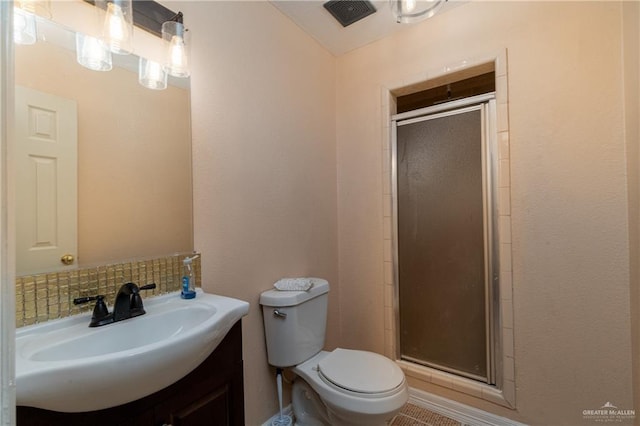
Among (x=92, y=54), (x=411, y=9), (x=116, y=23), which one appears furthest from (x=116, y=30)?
(x=411, y=9)

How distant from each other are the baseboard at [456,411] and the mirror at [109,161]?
63.8 inches

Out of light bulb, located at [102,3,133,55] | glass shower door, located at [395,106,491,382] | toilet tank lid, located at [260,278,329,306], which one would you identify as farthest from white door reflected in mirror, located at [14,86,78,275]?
glass shower door, located at [395,106,491,382]

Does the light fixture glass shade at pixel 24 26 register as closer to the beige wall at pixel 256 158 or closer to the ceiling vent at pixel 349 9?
the beige wall at pixel 256 158

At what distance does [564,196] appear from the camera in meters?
1.35

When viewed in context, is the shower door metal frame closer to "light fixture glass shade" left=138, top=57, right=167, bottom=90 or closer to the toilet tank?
the toilet tank

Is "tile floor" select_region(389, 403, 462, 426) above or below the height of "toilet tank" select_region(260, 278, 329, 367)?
below

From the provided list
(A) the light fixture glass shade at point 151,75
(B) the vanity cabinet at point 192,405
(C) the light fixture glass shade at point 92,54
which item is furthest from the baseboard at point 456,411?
(C) the light fixture glass shade at point 92,54

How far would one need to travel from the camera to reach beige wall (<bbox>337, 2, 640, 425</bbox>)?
126cm

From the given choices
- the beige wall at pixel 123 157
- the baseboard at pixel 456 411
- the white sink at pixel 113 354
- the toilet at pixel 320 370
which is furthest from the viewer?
the baseboard at pixel 456 411

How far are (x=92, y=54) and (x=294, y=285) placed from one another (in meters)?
1.24

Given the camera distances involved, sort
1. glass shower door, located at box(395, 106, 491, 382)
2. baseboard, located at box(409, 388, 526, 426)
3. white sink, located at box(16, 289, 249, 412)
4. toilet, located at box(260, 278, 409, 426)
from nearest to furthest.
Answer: white sink, located at box(16, 289, 249, 412)
toilet, located at box(260, 278, 409, 426)
baseboard, located at box(409, 388, 526, 426)
glass shower door, located at box(395, 106, 491, 382)

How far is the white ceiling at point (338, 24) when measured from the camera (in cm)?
159

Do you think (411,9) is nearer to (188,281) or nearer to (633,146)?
(633,146)

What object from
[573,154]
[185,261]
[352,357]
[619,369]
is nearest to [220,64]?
[185,261]
